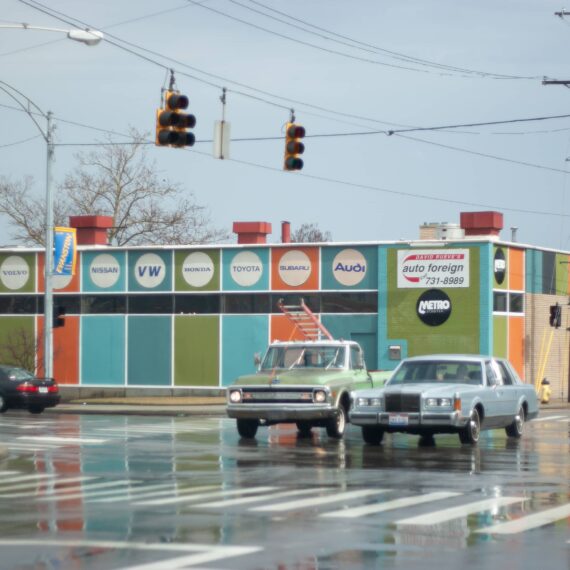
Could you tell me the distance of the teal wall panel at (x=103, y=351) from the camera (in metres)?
52.1

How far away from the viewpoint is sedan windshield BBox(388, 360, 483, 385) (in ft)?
82.9

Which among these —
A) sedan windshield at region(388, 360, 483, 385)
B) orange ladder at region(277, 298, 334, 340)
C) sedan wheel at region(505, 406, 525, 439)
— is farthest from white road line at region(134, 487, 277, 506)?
orange ladder at region(277, 298, 334, 340)

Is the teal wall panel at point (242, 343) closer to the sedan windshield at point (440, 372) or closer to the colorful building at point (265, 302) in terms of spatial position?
the colorful building at point (265, 302)

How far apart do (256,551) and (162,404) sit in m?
34.2

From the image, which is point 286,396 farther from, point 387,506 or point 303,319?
point 303,319

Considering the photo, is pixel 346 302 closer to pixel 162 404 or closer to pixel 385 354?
pixel 385 354

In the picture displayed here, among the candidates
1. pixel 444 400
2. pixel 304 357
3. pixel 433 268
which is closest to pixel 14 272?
pixel 433 268

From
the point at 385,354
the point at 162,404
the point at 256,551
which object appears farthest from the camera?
the point at 385,354

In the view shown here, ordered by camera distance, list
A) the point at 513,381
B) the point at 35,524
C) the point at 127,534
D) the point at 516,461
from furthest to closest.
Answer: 1. the point at 513,381
2. the point at 516,461
3. the point at 35,524
4. the point at 127,534

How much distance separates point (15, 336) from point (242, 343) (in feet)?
32.6

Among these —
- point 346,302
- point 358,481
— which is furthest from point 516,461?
point 346,302

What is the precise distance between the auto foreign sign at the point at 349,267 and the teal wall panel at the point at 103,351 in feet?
28.9

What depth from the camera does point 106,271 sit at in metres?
52.8

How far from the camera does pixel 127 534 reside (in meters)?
12.4
